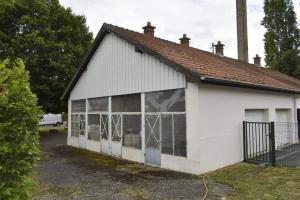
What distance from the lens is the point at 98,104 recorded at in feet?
53.3

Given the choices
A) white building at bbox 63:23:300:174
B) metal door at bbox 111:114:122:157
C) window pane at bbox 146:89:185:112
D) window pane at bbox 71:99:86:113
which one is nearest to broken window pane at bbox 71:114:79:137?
window pane at bbox 71:99:86:113

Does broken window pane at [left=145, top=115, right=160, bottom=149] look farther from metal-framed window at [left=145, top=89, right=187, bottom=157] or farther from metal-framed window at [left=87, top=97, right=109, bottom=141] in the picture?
metal-framed window at [left=87, top=97, right=109, bottom=141]

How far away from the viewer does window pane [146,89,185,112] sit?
1077 cm

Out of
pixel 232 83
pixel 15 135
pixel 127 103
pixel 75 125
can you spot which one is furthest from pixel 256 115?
pixel 15 135

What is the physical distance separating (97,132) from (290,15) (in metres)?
23.4

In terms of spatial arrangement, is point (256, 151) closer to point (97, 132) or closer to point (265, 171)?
point (265, 171)

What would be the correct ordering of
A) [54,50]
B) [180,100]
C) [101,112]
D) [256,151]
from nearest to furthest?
[180,100]
[256,151]
[101,112]
[54,50]

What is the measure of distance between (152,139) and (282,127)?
8375 mm

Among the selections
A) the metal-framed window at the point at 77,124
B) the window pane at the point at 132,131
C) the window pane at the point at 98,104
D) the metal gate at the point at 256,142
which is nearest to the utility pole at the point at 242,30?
the metal gate at the point at 256,142

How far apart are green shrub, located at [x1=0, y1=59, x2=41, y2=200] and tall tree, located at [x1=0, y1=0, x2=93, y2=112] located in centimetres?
1873

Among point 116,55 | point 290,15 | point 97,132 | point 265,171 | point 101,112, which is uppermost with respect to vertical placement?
point 290,15

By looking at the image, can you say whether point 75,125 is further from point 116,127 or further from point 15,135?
point 15,135

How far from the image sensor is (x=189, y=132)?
1030 cm

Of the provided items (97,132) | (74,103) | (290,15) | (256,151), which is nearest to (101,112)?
(97,132)
